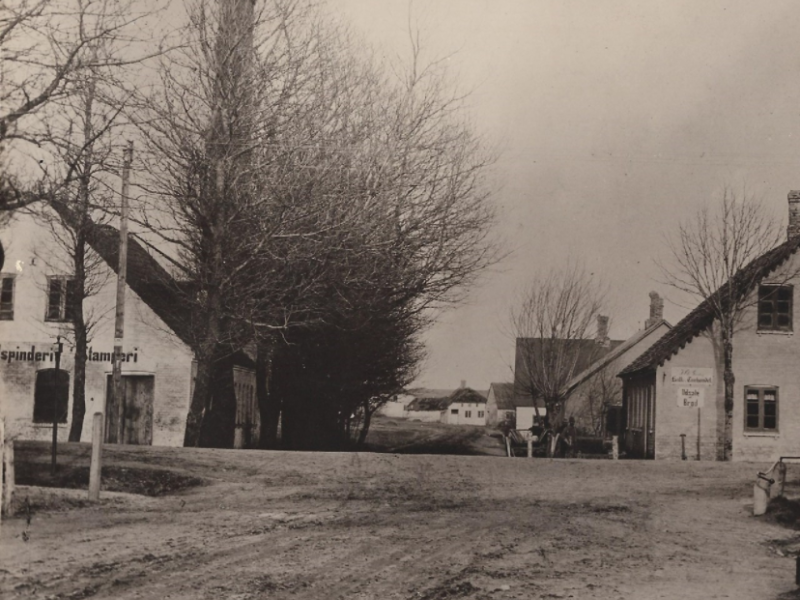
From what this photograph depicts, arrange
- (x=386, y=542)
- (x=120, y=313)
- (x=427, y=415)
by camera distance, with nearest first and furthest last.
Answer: (x=386, y=542), (x=120, y=313), (x=427, y=415)

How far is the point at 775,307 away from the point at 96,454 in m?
17.6

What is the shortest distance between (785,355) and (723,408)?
202 centimetres

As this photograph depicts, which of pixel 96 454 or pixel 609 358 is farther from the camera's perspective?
pixel 609 358

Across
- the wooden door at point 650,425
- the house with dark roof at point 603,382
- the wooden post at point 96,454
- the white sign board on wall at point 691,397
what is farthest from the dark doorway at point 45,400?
the house with dark roof at point 603,382

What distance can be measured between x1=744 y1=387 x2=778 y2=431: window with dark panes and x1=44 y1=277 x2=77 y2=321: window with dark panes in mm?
15211

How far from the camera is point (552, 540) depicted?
10555mm

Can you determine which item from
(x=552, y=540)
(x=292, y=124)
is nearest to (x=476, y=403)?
(x=292, y=124)

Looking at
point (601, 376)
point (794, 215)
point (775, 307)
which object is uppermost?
point (794, 215)

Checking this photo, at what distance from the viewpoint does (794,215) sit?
2056 cm

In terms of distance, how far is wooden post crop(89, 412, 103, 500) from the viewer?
34.6 ft

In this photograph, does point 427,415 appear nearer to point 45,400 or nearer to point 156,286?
point 156,286

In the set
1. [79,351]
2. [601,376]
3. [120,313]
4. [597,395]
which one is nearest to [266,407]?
[79,351]

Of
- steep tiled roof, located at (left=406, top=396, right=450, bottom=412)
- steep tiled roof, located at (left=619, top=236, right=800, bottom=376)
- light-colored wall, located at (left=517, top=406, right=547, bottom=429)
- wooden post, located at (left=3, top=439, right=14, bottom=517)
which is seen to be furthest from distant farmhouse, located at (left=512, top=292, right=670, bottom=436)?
steep tiled roof, located at (left=406, top=396, right=450, bottom=412)

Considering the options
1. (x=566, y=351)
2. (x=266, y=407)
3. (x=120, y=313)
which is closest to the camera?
(x=120, y=313)
